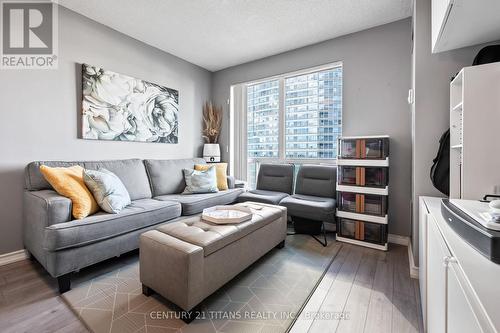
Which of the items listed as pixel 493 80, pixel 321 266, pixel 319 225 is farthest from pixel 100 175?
pixel 493 80

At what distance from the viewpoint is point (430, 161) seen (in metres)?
1.76

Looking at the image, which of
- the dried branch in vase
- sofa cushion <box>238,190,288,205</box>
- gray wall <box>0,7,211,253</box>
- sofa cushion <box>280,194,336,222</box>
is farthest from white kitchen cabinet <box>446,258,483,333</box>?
the dried branch in vase

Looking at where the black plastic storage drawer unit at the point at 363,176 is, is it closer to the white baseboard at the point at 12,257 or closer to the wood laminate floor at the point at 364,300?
the wood laminate floor at the point at 364,300

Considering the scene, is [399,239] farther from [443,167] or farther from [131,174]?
[131,174]

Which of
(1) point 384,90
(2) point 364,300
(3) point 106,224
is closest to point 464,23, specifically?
(1) point 384,90

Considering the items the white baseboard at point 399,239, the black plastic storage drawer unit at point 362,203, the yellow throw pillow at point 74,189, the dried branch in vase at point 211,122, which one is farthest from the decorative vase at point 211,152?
the white baseboard at point 399,239

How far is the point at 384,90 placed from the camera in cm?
264

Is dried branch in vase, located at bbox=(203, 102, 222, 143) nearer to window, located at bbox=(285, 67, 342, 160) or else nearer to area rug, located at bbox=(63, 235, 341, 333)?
window, located at bbox=(285, 67, 342, 160)

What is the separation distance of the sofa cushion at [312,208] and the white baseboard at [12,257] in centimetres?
268

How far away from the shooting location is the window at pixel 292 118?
311cm

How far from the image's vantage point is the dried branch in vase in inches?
156

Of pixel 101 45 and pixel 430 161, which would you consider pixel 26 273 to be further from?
pixel 430 161

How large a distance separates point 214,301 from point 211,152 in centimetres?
258

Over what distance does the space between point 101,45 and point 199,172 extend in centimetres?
192
